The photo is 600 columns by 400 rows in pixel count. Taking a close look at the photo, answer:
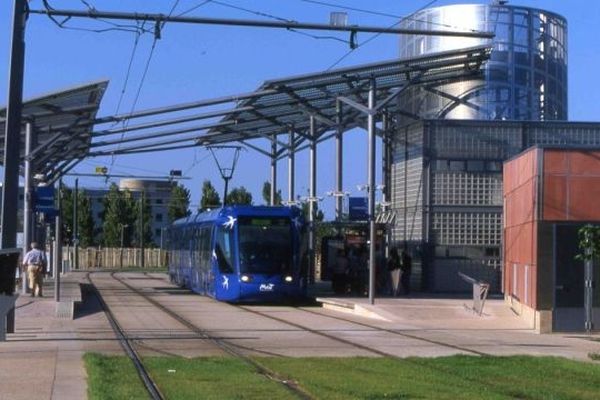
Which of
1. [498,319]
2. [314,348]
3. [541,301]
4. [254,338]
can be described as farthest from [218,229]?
[314,348]

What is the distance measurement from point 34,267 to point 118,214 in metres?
73.4

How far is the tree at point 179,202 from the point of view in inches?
4139

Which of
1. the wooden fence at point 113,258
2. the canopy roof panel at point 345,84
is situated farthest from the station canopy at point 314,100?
the wooden fence at point 113,258

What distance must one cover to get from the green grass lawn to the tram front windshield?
18453 millimetres

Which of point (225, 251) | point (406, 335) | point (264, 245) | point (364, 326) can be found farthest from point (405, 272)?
point (406, 335)

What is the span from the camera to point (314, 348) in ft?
69.5

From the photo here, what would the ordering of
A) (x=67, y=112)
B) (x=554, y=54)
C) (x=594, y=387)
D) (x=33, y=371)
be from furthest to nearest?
(x=554, y=54)
(x=67, y=112)
(x=33, y=371)
(x=594, y=387)

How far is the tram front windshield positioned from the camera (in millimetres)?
37344

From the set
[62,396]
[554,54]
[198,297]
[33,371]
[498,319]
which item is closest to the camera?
[62,396]

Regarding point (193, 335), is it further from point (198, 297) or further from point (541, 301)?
point (198, 297)

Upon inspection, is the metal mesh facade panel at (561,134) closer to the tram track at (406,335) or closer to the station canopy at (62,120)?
the tram track at (406,335)

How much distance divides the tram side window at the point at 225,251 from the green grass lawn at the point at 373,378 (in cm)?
1892

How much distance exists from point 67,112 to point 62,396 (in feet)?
81.4

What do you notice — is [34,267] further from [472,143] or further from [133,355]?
[133,355]
